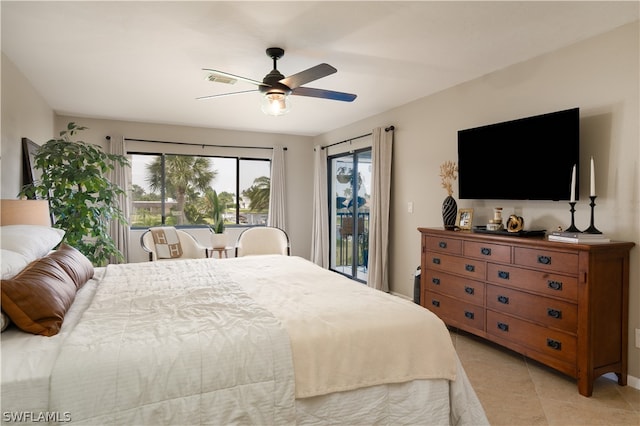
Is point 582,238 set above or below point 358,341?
above

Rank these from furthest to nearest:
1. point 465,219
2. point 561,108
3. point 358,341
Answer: point 465,219, point 561,108, point 358,341

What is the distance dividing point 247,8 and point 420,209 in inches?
118

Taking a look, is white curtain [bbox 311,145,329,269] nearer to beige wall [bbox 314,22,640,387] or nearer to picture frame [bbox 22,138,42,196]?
beige wall [bbox 314,22,640,387]

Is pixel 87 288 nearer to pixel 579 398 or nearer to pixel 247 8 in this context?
pixel 247 8

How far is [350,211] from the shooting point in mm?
6332

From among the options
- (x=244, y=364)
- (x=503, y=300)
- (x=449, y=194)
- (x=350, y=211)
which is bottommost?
(x=503, y=300)

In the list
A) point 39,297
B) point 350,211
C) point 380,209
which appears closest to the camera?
point 39,297

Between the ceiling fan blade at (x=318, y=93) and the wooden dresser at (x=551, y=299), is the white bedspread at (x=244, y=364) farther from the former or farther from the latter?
the ceiling fan blade at (x=318, y=93)

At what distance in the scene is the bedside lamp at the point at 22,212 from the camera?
2523 millimetres

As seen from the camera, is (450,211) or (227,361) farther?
(450,211)

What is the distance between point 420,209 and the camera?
4.64 meters

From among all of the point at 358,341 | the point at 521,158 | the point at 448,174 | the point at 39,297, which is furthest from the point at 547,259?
the point at 39,297

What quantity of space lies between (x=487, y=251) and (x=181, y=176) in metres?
4.94

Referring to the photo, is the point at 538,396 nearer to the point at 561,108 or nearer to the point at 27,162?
the point at 561,108
